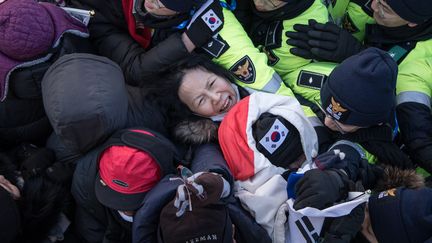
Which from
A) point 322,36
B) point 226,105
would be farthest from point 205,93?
point 322,36

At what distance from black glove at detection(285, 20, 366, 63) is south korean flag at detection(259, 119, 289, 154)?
0.46 metres

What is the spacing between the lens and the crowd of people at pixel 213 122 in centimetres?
120

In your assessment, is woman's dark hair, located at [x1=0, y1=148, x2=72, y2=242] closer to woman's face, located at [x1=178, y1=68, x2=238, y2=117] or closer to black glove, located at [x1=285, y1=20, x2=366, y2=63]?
woman's face, located at [x1=178, y1=68, x2=238, y2=117]

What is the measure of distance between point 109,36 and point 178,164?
2.19ft

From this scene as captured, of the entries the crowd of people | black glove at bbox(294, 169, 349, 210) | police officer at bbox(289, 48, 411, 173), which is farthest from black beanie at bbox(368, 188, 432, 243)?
police officer at bbox(289, 48, 411, 173)

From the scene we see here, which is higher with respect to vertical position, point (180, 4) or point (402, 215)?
point (180, 4)

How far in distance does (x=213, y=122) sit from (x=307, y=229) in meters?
0.57

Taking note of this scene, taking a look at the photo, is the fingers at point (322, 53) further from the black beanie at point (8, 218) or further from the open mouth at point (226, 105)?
the black beanie at point (8, 218)

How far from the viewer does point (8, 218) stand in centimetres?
125

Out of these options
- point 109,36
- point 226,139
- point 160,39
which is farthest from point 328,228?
point 109,36

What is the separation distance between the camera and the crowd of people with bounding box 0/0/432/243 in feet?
3.92

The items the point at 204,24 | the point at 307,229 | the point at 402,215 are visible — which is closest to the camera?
the point at 402,215

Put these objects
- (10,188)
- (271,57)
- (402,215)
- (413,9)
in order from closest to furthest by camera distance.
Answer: (402,215) → (10,188) → (413,9) → (271,57)

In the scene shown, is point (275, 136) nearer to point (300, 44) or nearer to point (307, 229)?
point (307, 229)
